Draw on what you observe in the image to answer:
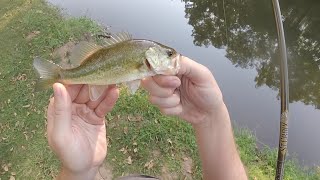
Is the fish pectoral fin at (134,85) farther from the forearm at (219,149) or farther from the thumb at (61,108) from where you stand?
the forearm at (219,149)

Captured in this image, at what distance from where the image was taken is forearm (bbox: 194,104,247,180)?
254 cm

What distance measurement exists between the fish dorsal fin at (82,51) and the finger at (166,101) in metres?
0.38

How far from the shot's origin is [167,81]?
6.50 feet

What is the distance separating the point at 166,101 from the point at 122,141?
10.8ft

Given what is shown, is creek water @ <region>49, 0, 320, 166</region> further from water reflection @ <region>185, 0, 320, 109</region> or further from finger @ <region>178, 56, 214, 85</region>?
finger @ <region>178, 56, 214, 85</region>

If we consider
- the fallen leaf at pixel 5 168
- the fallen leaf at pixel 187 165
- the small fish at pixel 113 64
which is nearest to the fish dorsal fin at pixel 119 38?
the small fish at pixel 113 64

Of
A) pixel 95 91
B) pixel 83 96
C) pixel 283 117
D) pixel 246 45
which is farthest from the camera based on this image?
pixel 246 45

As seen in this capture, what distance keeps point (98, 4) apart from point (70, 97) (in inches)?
374

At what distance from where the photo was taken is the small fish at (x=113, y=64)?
1.92 m

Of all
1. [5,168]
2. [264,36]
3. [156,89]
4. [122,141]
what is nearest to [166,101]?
[156,89]

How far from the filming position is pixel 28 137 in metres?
5.50

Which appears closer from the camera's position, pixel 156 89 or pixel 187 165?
pixel 156 89

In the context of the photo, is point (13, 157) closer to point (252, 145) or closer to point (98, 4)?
point (252, 145)

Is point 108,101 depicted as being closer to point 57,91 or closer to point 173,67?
point 57,91
